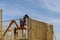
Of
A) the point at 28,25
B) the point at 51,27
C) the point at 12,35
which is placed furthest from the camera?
the point at 51,27

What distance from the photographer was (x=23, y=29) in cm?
2197

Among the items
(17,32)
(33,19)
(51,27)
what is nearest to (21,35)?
(17,32)

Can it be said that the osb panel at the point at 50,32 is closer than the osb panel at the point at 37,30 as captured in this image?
No

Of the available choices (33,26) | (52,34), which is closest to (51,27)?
(52,34)

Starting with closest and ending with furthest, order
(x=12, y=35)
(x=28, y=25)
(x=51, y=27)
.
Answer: (x=28, y=25), (x=12, y=35), (x=51, y=27)

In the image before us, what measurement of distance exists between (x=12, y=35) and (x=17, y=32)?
0.62m

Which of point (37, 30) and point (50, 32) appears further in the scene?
point (50, 32)

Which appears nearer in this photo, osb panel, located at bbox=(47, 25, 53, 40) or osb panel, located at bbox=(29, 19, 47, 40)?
osb panel, located at bbox=(29, 19, 47, 40)

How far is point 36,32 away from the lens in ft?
70.3

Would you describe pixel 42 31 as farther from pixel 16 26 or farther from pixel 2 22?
pixel 2 22

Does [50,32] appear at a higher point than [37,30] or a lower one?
lower

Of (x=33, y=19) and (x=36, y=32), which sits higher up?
(x=33, y=19)

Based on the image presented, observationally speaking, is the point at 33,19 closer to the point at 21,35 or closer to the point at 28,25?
the point at 28,25

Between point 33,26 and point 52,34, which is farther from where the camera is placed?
point 52,34
